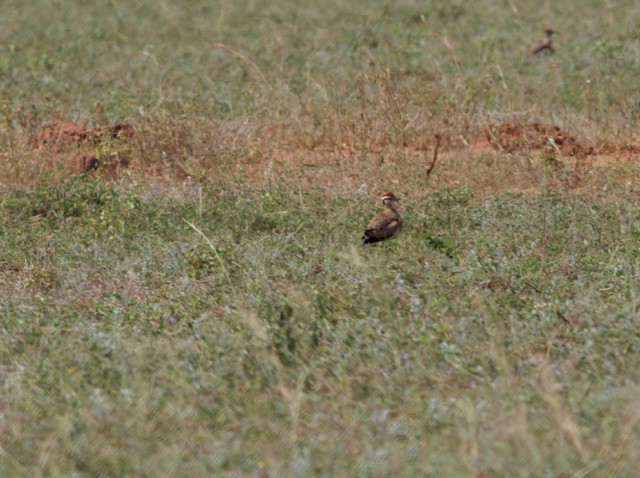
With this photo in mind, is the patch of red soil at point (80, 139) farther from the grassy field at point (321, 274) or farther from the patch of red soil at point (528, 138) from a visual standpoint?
the patch of red soil at point (528, 138)

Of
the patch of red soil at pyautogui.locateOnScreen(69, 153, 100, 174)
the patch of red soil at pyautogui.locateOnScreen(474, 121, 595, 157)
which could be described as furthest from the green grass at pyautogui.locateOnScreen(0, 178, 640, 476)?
the patch of red soil at pyautogui.locateOnScreen(69, 153, 100, 174)

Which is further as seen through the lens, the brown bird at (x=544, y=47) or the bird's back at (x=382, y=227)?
the brown bird at (x=544, y=47)

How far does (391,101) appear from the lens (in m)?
9.70

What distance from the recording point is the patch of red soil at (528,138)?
9.19 metres

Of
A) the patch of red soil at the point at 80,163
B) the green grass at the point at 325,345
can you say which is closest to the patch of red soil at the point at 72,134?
the patch of red soil at the point at 80,163

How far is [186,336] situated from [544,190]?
342 cm

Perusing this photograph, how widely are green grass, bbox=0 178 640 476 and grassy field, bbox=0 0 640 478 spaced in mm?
16

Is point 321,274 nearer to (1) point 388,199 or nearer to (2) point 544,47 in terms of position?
(1) point 388,199

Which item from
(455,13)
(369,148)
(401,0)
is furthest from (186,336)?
(401,0)

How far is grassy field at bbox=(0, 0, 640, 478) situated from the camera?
4160 millimetres

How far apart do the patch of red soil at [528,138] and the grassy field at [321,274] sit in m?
0.10

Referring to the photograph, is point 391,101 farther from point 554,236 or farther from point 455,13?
point 455,13

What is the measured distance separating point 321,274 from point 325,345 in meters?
1.28

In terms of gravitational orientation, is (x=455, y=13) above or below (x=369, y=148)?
below
